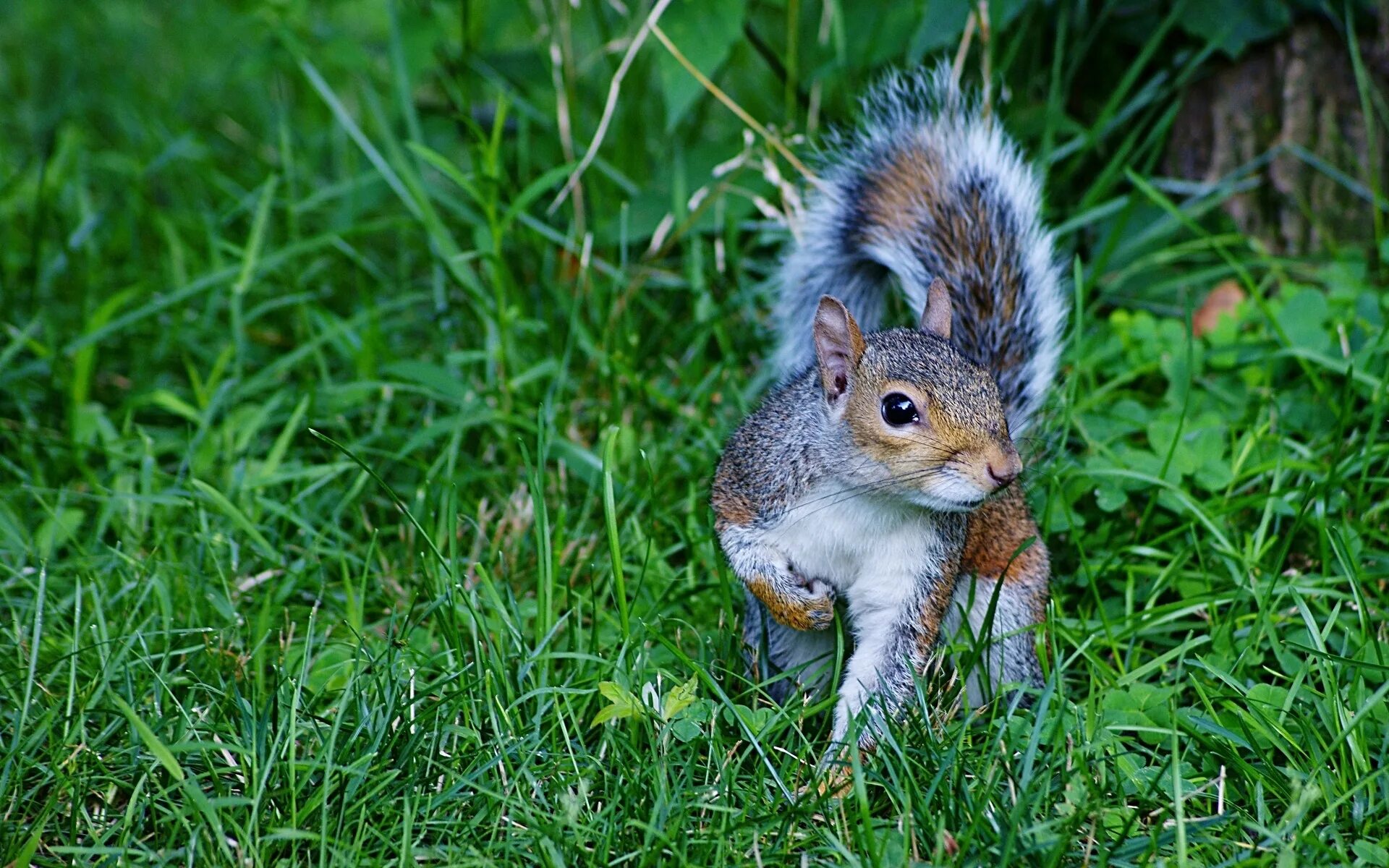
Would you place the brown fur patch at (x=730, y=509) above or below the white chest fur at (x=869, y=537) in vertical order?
below

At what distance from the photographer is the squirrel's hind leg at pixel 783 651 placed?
208 centimetres

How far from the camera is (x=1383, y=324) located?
99.0 inches

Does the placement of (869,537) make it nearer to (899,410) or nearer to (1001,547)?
(899,410)

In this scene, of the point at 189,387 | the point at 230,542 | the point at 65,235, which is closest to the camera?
the point at 230,542

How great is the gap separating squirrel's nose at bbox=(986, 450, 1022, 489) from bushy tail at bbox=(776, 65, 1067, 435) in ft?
1.52

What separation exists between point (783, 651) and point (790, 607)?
0.21m

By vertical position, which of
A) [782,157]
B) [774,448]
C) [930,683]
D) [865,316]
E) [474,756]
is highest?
[782,157]

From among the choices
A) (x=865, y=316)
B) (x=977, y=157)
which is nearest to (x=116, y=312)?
(x=865, y=316)

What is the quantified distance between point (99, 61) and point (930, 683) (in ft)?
12.4

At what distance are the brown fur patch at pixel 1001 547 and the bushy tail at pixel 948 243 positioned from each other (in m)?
0.19

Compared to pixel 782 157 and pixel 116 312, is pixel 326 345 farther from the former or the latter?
pixel 782 157

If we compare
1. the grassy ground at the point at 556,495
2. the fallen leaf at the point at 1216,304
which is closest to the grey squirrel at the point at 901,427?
the grassy ground at the point at 556,495

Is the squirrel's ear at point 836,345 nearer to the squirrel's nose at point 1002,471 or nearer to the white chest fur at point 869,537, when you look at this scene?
the white chest fur at point 869,537

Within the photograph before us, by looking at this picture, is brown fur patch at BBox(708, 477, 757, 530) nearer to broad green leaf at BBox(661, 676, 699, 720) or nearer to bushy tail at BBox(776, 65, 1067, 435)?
broad green leaf at BBox(661, 676, 699, 720)
